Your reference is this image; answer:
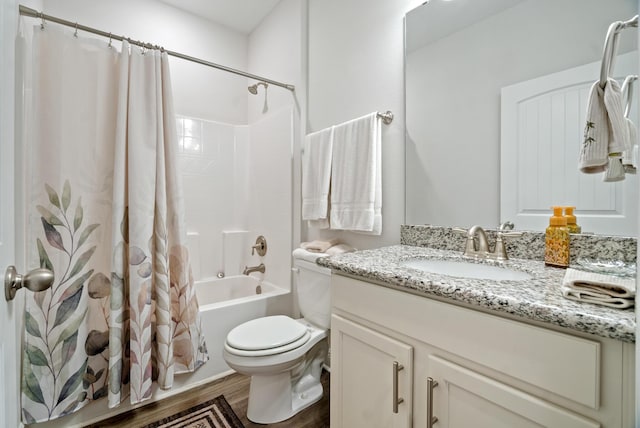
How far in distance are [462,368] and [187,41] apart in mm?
2930

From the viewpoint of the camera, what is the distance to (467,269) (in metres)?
1.07

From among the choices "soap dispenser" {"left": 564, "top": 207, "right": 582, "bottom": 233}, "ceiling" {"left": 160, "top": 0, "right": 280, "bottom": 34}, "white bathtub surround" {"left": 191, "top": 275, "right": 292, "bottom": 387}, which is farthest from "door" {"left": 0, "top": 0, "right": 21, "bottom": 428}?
"ceiling" {"left": 160, "top": 0, "right": 280, "bottom": 34}

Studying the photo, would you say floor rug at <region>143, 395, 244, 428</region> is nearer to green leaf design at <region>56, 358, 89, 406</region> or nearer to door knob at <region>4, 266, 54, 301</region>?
green leaf design at <region>56, 358, 89, 406</region>

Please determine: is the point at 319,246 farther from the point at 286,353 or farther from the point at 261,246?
the point at 261,246

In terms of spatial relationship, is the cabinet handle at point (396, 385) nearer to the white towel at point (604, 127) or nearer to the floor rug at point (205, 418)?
the white towel at point (604, 127)

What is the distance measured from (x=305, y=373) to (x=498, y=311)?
4.37 feet

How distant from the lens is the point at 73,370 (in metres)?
1.30

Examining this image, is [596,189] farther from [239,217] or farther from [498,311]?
[239,217]

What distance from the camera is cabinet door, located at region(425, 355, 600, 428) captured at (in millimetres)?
568

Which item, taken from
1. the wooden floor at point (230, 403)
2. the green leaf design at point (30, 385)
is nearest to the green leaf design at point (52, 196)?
the green leaf design at point (30, 385)

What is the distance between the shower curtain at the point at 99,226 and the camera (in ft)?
4.13

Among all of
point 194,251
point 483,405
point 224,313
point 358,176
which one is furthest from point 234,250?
point 483,405

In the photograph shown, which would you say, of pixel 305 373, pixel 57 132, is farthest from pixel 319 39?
pixel 305 373

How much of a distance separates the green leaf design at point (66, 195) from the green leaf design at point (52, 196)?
0.02m
